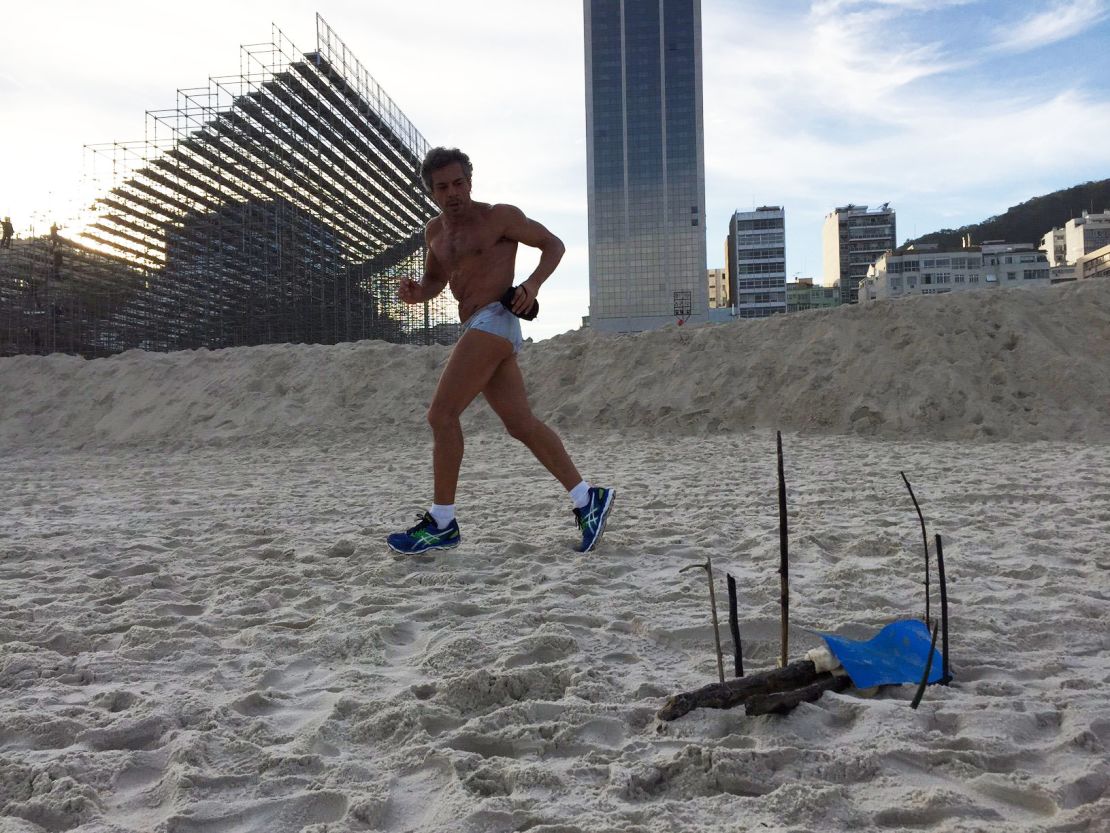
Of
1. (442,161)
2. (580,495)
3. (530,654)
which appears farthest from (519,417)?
(530,654)

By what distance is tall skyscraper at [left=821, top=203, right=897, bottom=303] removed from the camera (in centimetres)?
10212

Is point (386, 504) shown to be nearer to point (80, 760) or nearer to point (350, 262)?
point (80, 760)

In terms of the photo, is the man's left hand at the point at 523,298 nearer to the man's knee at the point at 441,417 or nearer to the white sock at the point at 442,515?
the man's knee at the point at 441,417

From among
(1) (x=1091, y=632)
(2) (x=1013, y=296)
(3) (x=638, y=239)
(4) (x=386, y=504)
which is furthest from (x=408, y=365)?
(3) (x=638, y=239)

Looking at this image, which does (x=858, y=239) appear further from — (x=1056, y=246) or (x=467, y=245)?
(x=467, y=245)

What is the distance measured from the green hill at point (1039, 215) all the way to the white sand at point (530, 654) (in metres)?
107

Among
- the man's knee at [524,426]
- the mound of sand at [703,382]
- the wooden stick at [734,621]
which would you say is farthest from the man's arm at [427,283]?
the mound of sand at [703,382]

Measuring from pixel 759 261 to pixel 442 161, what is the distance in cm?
9562

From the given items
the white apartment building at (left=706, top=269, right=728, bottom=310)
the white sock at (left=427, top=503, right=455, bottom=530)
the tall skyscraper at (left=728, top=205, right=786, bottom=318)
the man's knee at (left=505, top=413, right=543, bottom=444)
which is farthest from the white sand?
the white apartment building at (left=706, top=269, right=728, bottom=310)

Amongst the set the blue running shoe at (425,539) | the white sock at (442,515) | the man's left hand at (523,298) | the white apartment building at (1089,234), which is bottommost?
the blue running shoe at (425,539)

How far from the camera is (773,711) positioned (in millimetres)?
1619

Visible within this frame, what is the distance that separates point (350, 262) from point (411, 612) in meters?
31.5

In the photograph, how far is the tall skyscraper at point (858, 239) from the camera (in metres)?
102

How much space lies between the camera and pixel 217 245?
25875 millimetres
